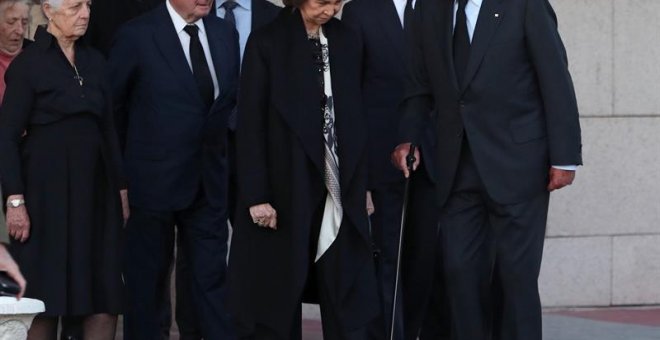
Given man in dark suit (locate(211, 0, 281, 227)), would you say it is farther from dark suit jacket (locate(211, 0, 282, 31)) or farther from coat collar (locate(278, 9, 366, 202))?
coat collar (locate(278, 9, 366, 202))

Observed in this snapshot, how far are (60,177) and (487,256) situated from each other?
199 centimetres

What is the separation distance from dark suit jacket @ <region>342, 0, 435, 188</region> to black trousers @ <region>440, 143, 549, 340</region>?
0.92 m

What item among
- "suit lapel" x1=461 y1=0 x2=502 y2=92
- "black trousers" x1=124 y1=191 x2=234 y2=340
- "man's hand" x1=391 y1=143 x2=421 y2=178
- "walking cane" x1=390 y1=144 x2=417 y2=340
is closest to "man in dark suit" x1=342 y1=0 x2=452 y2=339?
"walking cane" x1=390 y1=144 x2=417 y2=340

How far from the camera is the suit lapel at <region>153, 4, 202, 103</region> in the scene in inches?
348

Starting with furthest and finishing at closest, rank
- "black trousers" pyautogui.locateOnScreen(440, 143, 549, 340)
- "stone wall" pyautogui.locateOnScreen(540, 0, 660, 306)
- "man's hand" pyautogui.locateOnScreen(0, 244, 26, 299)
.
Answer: "stone wall" pyautogui.locateOnScreen(540, 0, 660, 306), "black trousers" pyautogui.locateOnScreen(440, 143, 549, 340), "man's hand" pyautogui.locateOnScreen(0, 244, 26, 299)

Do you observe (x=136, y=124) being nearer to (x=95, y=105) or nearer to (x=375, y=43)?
(x=95, y=105)

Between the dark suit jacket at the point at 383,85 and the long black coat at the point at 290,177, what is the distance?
0.92 meters

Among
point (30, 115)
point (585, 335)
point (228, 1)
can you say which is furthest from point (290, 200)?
point (585, 335)

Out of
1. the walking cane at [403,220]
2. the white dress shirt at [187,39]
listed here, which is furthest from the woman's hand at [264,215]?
the white dress shirt at [187,39]

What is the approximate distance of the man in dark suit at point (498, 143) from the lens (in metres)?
7.66

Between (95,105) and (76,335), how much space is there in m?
1.15

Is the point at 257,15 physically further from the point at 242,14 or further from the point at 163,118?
the point at 163,118

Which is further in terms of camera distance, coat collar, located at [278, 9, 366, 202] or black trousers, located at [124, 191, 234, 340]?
black trousers, located at [124, 191, 234, 340]

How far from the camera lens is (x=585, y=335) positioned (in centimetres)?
982
